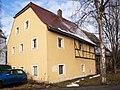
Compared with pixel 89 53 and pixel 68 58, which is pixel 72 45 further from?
pixel 89 53

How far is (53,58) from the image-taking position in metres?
23.9

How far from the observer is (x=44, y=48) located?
23.3 m

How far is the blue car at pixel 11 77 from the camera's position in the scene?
20953 mm

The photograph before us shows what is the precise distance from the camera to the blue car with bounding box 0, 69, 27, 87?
21.0m

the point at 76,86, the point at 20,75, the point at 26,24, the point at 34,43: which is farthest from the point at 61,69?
the point at 26,24

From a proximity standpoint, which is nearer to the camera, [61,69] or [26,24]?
[61,69]

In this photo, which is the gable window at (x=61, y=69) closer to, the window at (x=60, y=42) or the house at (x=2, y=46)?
the window at (x=60, y=42)

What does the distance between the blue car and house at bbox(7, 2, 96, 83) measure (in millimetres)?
2311

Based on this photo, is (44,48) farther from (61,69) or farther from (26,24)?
(26,24)

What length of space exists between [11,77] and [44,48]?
4623 millimetres

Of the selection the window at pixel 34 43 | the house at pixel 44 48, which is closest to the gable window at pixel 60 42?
the house at pixel 44 48


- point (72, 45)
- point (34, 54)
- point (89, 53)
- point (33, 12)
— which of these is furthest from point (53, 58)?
point (89, 53)

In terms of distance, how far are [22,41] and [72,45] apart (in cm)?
644

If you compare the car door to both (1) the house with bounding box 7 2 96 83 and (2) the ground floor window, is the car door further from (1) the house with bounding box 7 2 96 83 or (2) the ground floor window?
(2) the ground floor window
